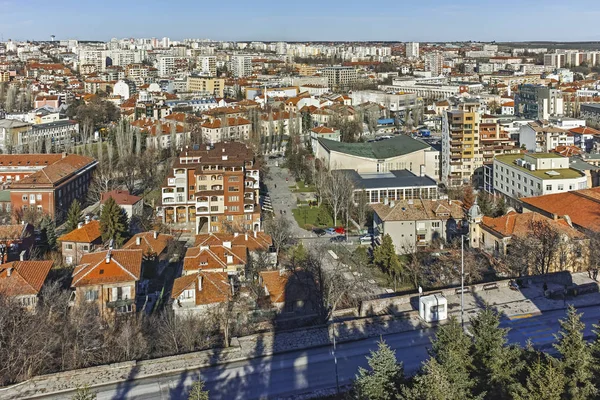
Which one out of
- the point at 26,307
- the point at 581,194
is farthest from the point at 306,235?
the point at 26,307

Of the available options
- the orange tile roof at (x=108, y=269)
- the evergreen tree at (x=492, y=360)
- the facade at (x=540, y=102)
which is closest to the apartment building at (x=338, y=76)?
the facade at (x=540, y=102)

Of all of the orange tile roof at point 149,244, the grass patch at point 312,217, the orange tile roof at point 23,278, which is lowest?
the grass patch at point 312,217

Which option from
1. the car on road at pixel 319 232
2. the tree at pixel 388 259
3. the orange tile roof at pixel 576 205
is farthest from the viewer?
the car on road at pixel 319 232

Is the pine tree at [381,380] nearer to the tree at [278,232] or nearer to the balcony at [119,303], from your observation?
the balcony at [119,303]

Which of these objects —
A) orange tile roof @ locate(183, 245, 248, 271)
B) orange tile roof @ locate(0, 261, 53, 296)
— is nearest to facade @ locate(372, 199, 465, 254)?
orange tile roof @ locate(183, 245, 248, 271)

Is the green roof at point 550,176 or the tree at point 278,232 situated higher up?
the green roof at point 550,176

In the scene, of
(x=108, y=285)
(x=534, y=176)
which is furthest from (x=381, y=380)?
(x=534, y=176)

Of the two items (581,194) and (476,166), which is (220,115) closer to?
(476,166)

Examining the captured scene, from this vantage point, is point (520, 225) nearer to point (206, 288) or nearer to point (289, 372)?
point (206, 288)
